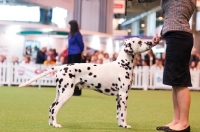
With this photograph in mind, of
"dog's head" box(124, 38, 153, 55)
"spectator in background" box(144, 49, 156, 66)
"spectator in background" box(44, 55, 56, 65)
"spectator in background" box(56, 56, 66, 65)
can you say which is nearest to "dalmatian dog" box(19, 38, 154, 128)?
Answer: "dog's head" box(124, 38, 153, 55)

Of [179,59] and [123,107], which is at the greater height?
[179,59]

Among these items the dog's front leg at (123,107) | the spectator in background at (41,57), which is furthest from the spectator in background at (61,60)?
the dog's front leg at (123,107)

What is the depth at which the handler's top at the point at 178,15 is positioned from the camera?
4309 millimetres

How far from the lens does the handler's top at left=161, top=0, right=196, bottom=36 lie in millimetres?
4309

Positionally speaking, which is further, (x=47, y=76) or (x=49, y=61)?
(x=49, y=61)

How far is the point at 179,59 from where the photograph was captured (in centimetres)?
427

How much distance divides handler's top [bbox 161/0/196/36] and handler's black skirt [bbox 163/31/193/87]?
64 millimetres

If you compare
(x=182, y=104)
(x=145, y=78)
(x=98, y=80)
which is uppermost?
(x=98, y=80)

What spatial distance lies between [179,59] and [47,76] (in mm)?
9531

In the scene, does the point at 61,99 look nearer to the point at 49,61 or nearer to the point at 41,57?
the point at 49,61

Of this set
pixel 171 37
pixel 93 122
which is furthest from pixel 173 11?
pixel 93 122

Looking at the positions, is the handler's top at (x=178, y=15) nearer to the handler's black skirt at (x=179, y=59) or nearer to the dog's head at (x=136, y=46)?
the handler's black skirt at (x=179, y=59)

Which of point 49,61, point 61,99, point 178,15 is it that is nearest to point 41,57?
point 49,61

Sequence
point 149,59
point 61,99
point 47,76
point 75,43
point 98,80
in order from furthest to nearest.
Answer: point 149,59, point 47,76, point 75,43, point 98,80, point 61,99
